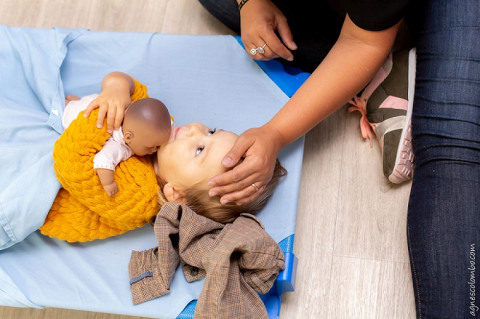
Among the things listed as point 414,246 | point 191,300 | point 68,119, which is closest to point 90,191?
point 68,119

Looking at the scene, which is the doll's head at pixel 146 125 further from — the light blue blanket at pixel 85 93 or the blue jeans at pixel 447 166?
the blue jeans at pixel 447 166

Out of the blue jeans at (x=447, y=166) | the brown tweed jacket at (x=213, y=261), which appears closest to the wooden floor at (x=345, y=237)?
the blue jeans at (x=447, y=166)

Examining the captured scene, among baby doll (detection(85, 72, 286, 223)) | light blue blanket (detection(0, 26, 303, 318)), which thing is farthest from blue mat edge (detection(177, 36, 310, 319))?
baby doll (detection(85, 72, 286, 223))

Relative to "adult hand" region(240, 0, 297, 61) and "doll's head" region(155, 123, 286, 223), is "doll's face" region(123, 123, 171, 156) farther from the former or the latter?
"adult hand" region(240, 0, 297, 61)

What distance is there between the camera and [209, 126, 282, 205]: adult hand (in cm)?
91

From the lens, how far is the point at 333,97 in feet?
3.29

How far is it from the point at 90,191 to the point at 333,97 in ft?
1.75

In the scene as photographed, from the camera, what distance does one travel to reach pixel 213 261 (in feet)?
2.94

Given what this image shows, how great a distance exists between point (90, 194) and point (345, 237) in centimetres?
64

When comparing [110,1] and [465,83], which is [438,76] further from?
[110,1]

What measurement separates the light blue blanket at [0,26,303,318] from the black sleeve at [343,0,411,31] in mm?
304

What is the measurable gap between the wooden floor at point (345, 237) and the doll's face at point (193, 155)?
0.38 m

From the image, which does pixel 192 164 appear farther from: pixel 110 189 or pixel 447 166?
pixel 447 166

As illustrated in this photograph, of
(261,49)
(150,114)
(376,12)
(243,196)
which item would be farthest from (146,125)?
(376,12)
